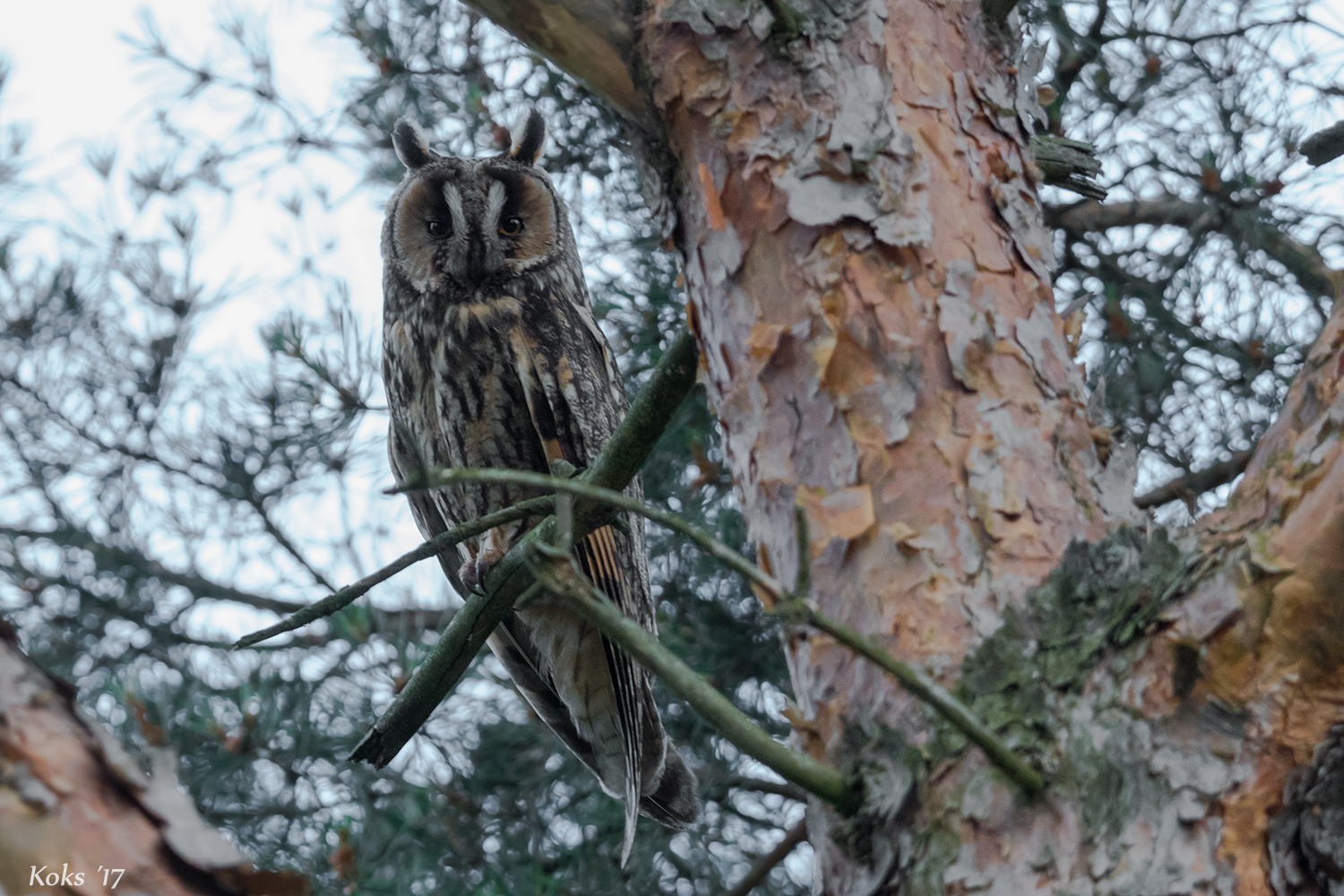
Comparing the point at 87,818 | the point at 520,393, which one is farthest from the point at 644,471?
the point at 87,818

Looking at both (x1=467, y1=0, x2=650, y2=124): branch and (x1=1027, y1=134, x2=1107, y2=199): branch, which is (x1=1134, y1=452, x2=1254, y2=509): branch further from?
(x1=467, y1=0, x2=650, y2=124): branch

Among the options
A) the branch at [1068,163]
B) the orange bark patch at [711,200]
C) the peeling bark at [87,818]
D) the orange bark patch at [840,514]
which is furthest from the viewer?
the branch at [1068,163]

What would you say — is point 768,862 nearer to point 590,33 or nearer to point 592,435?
point 592,435

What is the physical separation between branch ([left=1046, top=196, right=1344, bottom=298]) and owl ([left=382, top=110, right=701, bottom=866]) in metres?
0.89

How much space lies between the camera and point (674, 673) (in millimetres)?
659

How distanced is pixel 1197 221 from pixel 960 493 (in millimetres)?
1503

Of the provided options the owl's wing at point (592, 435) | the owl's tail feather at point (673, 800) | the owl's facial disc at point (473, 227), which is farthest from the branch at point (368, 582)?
the owl's facial disc at point (473, 227)

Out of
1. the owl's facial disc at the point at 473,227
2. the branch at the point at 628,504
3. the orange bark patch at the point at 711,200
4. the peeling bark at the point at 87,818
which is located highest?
the owl's facial disc at the point at 473,227

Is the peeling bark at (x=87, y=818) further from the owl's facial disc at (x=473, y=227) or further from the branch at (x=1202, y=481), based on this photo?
the branch at (x=1202, y=481)

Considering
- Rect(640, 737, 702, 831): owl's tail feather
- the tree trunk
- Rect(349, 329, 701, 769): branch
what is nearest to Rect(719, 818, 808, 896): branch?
Rect(640, 737, 702, 831): owl's tail feather

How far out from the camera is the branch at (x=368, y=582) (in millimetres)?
904

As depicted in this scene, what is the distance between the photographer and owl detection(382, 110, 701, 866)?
1.77m

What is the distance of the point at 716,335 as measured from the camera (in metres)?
1.01

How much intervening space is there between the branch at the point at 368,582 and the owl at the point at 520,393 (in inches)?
29.7
